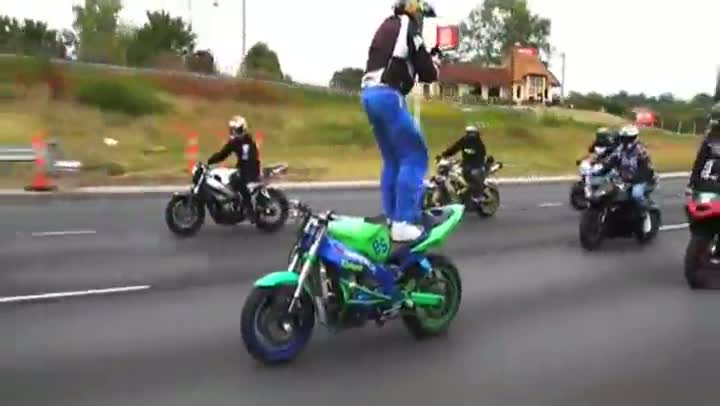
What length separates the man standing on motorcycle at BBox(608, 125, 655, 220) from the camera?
14.5 meters

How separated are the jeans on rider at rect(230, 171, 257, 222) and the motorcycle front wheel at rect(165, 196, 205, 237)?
0.60 m

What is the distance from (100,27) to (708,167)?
9462 centimetres

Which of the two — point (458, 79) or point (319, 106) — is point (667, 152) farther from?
point (458, 79)

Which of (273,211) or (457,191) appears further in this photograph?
(457,191)

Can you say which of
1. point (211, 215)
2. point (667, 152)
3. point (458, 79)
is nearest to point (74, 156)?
point (211, 215)

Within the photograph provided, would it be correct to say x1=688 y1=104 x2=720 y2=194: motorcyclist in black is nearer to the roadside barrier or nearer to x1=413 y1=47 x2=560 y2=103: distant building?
the roadside barrier

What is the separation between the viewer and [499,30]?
413 feet

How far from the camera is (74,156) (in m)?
28.9

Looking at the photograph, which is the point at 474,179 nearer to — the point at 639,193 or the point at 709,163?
the point at 639,193

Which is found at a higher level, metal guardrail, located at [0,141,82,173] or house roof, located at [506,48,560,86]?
house roof, located at [506,48,560,86]

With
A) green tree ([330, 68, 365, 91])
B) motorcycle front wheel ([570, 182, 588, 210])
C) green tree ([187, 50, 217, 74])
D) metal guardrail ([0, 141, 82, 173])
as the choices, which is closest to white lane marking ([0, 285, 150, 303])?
motorcycle front wheel ([570, 182, 588, 210])

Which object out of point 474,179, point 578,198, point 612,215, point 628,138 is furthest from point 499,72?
point 612,215

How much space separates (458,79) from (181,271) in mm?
97680

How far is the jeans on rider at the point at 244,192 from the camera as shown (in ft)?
51.2
